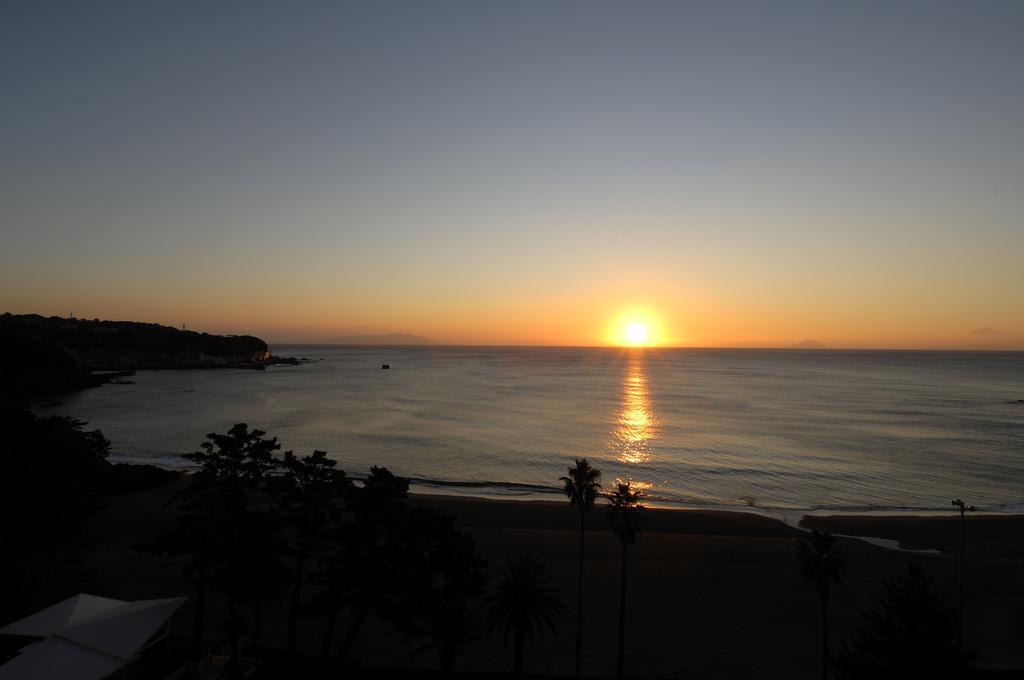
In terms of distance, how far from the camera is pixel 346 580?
18750mm

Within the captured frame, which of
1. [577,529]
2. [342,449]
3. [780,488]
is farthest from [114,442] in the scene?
[780,488]

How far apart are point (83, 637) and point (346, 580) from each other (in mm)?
7812

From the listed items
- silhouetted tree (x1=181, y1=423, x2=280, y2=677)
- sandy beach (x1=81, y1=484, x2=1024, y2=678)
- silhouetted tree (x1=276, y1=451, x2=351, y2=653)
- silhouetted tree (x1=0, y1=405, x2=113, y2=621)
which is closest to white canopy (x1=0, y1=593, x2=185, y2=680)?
silhouetted tree (x1=181, y1=423, x2=280, y2=677)

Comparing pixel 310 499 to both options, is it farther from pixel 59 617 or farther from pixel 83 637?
pixel 59 617

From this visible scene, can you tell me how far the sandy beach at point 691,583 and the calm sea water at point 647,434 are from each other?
323 inches

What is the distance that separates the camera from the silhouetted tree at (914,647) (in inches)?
640

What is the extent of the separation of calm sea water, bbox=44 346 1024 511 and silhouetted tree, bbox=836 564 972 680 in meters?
32.0

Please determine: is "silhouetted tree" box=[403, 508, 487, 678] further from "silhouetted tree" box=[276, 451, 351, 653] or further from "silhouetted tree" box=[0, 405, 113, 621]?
"silhouetted tree" box=[0, 405, 113, 621]

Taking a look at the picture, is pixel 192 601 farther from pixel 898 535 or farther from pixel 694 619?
pixel 898 535

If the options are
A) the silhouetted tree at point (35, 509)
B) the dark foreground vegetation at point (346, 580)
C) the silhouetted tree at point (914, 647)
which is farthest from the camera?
the silhouetted tree at point (35, 509)

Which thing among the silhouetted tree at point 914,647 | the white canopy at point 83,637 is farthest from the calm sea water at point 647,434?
the white canopy at point 83,637

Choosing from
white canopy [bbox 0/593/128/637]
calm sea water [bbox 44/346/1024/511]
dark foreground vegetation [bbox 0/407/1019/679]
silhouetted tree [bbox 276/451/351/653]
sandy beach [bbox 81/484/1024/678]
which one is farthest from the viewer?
calm sea water [bbox 44/346/1024/511]

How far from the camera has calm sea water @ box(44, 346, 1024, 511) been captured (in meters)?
54.8

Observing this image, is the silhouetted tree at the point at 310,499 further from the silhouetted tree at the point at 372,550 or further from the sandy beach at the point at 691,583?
the sandy beach at the point at 691,583
